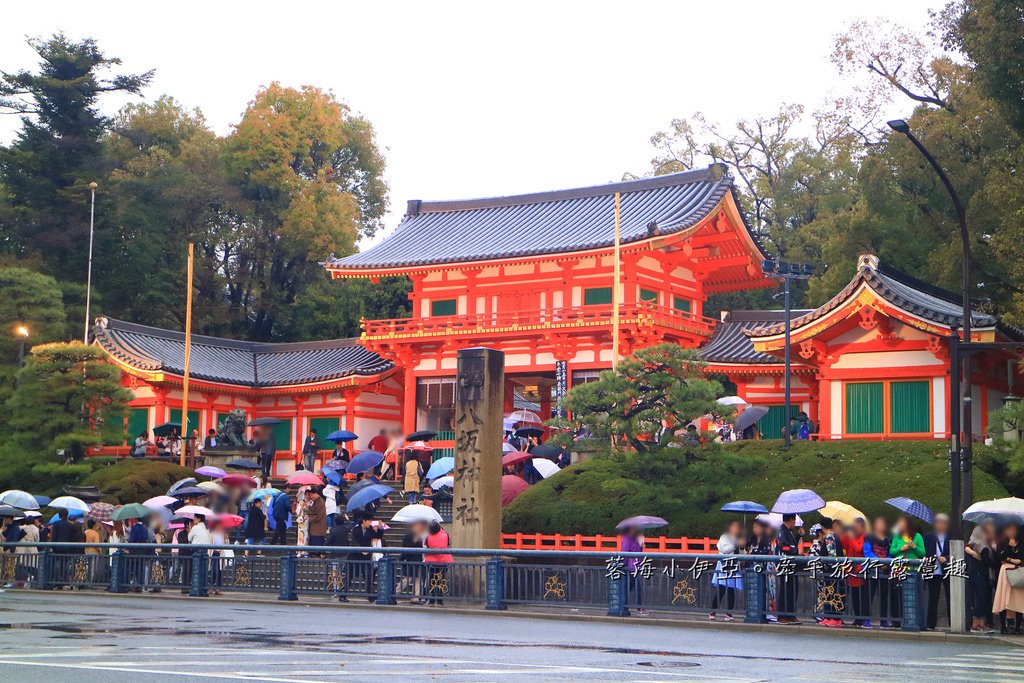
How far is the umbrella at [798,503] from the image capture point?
22.9m

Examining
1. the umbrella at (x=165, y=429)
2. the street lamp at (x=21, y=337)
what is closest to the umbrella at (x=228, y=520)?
the umbrella at (x=165, y=429)

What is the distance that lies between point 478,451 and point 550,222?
2524 cm

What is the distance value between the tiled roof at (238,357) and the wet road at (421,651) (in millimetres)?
28790

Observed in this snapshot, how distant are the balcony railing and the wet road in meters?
24.0

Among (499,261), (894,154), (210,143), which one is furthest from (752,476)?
(210,143)

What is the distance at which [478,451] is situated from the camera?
2352cm

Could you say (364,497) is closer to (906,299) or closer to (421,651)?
(421,651)

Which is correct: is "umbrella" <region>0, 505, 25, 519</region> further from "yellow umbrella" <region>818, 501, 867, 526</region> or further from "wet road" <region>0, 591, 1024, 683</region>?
"yellow umbrella" <region>818, 501, 867, 526</region>

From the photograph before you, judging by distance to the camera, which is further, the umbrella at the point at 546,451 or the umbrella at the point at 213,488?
the umbrella at the point at 546,451

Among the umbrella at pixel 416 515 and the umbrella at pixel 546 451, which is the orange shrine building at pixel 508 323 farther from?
the umbrella at pixel 416 515

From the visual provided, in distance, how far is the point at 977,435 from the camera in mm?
32188

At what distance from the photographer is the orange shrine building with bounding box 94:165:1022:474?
4288 centimetres

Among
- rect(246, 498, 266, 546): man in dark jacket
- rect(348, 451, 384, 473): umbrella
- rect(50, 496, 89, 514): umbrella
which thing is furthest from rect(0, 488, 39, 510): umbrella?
rect(348, 451, 384, 473): umbrella

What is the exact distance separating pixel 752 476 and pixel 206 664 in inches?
770
